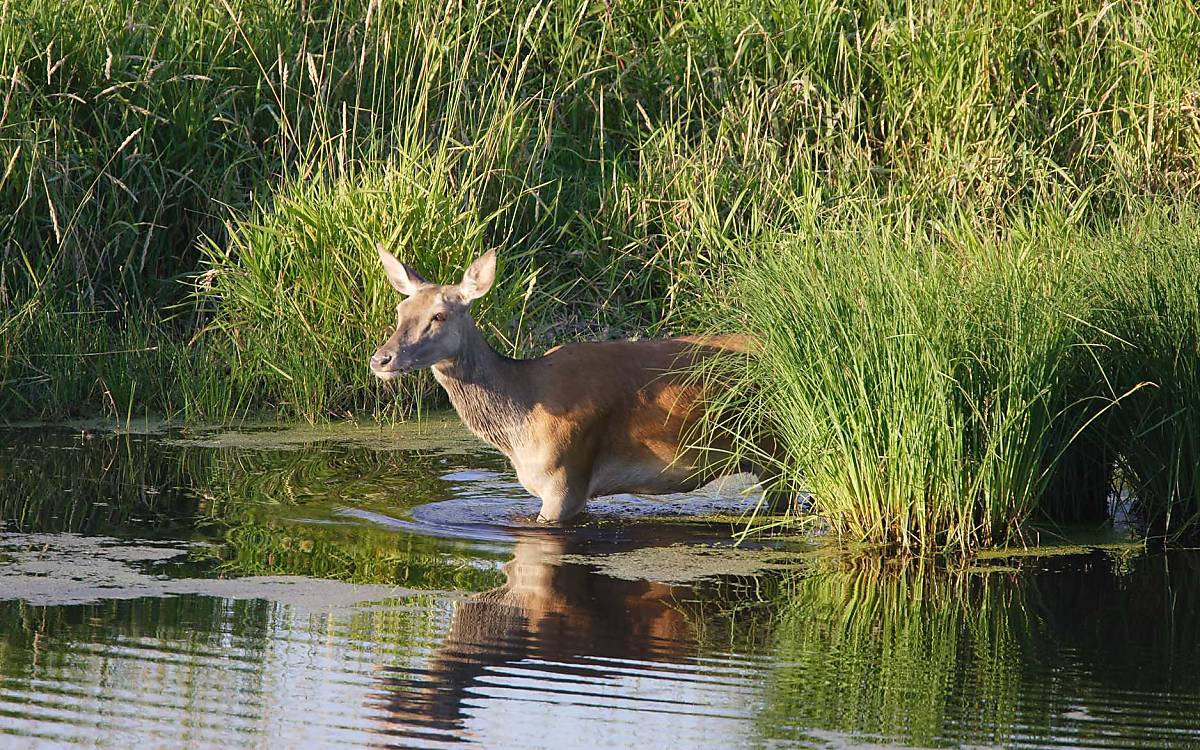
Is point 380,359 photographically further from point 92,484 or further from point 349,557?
point 92,484

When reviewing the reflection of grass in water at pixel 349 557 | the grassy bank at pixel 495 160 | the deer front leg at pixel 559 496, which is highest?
the grassy bank at pixel 495 160

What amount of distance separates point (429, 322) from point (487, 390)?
41 cm

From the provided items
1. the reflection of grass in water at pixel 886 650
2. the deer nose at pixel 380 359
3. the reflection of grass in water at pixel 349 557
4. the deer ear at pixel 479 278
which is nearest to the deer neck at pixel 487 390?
the deer ear at pixel 479 278

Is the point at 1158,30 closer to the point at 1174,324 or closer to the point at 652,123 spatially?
the point at 652,123

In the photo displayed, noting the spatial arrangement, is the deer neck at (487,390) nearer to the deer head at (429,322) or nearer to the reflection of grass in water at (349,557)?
the deer head at (429,322)

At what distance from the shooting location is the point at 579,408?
7.95 meters

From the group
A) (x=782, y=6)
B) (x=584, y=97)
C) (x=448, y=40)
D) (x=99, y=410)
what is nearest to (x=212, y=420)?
(x=99, y=410)

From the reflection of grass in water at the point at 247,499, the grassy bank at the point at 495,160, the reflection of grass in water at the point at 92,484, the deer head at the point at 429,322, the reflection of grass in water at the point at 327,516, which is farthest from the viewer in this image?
the grassy bank at the point at 495,160

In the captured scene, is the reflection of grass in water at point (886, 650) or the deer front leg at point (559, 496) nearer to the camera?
the reflection of grass in water at point (886, 650)

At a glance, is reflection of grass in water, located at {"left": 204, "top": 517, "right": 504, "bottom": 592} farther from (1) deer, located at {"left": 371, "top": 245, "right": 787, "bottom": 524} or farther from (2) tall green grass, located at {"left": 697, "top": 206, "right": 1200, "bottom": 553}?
(2) tall green grass, located at {"left": 697, "top": 206, "right": 1200, "bottom": 553}

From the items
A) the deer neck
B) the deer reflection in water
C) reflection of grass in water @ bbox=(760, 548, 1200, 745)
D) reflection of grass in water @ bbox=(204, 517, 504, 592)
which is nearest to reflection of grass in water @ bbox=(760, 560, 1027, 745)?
reflection of grass in water @ bbox=(760, 548, 1200, 745)

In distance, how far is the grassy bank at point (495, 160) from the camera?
10453 millimetres

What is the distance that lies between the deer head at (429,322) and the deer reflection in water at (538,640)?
1.03 meters

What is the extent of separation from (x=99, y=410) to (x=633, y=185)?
364 cm
